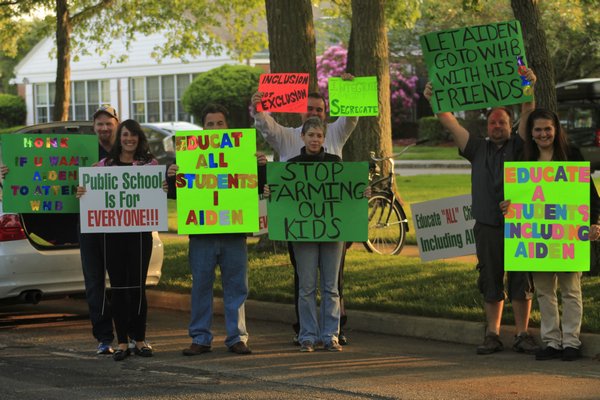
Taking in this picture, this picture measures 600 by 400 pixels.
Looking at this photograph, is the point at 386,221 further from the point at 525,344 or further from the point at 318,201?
the point at 525,344

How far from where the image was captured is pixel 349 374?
Answer: 7840 millimetres

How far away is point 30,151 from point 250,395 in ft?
11.2

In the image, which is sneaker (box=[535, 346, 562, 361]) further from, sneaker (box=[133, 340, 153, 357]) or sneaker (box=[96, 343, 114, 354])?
sneaker (box=[96, 343, 114, 354])

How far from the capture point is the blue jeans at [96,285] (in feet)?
29.1

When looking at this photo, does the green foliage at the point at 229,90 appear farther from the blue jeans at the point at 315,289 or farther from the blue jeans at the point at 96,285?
the blue jeans at the point at 315,289

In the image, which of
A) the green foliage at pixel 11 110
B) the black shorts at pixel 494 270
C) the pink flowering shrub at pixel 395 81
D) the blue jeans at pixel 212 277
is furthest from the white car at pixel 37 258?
the green foliage at pixel 11 110

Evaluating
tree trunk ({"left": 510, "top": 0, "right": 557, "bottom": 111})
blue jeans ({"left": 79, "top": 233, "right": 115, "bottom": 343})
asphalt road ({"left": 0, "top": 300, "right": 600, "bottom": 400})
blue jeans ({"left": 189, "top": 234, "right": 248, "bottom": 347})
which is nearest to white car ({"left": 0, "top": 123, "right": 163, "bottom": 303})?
asphalt road ({"left": 0, "top": 300, "right": 600, "bottom": 400})

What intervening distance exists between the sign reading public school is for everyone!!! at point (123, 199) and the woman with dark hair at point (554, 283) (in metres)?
2.64

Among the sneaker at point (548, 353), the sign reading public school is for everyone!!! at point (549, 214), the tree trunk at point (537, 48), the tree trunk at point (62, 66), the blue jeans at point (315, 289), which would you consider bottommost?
the sneaker at point (548, 353)

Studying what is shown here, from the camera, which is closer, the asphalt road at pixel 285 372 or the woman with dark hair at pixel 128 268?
the asphalt road at pixel 285 372

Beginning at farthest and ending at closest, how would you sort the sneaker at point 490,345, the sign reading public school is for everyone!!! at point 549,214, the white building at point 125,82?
1. the white building at point 125,82
2. the sneaker at point 490,345
3. the sign reading public school is for everyone!!! at point 549,214

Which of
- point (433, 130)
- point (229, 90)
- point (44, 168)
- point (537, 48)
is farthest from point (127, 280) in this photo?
point (229, 90)

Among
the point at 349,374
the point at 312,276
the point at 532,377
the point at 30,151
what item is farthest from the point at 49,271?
the point at 532,377

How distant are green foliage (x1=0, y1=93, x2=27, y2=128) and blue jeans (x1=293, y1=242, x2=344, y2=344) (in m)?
51.2
